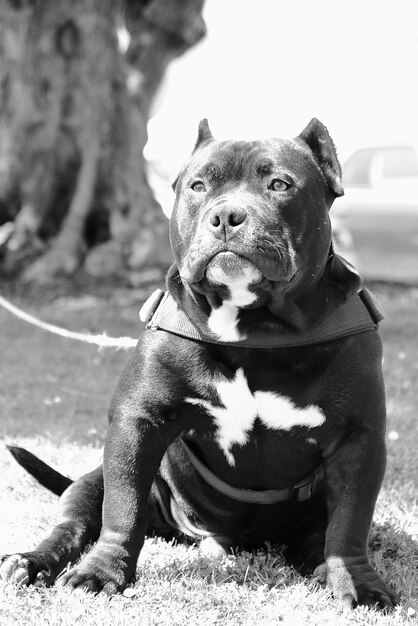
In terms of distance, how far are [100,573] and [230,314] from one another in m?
0.95

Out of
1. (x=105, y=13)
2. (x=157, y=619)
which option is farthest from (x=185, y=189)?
(x=105, y=13)

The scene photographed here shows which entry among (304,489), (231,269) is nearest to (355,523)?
(304,489)

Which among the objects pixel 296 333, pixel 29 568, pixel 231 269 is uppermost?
pixel 231 269

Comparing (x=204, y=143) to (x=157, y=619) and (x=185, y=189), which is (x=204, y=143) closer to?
(x=185, y=189)

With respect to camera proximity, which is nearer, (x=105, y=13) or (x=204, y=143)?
(x=204, y=143)

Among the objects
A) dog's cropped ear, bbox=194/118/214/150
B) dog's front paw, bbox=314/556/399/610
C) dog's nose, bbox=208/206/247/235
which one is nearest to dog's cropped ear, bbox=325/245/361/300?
dog's nose, bbox=208/206/247/235

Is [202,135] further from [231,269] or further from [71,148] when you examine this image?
[71,148]

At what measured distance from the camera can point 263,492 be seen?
3102mm

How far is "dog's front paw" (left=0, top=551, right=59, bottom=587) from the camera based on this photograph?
277cm

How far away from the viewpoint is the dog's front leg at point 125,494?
9.15 ft

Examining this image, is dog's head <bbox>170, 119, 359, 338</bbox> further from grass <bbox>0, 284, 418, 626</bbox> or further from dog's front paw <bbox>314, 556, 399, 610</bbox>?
grass <bbox>0, 284, 418, 626</bbox>

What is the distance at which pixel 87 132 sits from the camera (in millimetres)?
9641

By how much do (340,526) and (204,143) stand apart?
1445 millimetres

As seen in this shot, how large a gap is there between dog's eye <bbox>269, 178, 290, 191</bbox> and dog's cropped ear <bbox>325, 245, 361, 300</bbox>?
311 mm
